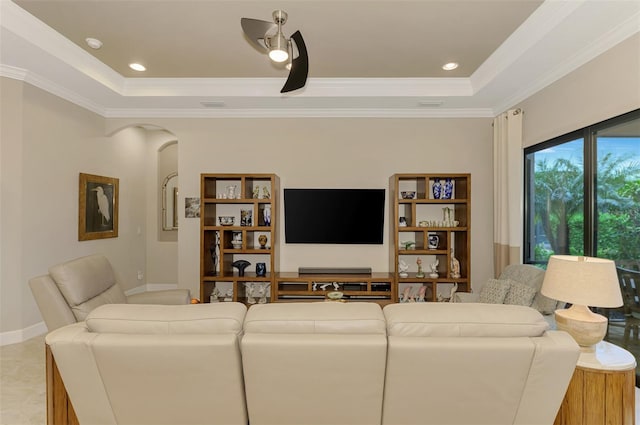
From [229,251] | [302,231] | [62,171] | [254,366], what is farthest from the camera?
[302,231]

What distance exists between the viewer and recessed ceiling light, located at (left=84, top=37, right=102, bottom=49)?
3.26 meters

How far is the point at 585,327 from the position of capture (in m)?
1.91

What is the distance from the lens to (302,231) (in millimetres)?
4785

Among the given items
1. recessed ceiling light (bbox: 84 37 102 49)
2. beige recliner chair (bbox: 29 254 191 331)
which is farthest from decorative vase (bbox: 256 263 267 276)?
recessed ceiling light (bbox: 84 37 102 49)

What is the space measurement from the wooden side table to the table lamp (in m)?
0.18

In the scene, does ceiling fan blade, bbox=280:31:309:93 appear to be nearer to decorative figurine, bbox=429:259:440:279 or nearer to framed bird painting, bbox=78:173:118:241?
decorative figurine, bbox=429:259:440:279

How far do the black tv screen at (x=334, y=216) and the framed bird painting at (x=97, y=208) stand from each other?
8.68 ft

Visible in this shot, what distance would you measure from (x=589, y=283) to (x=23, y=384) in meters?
4.19

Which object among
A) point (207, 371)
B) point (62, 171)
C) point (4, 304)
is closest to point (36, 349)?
point (4, 304)

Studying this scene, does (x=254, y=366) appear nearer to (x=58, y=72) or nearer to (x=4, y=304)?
(x=4, y=304)

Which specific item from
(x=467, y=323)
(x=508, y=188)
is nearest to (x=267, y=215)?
(x=508, y=188)

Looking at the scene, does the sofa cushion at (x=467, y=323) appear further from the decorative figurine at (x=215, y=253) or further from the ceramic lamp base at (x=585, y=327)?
the decorative figurine at (x=215, y=253)

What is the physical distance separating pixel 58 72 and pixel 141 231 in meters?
2.89

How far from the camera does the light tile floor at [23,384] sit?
232cm
